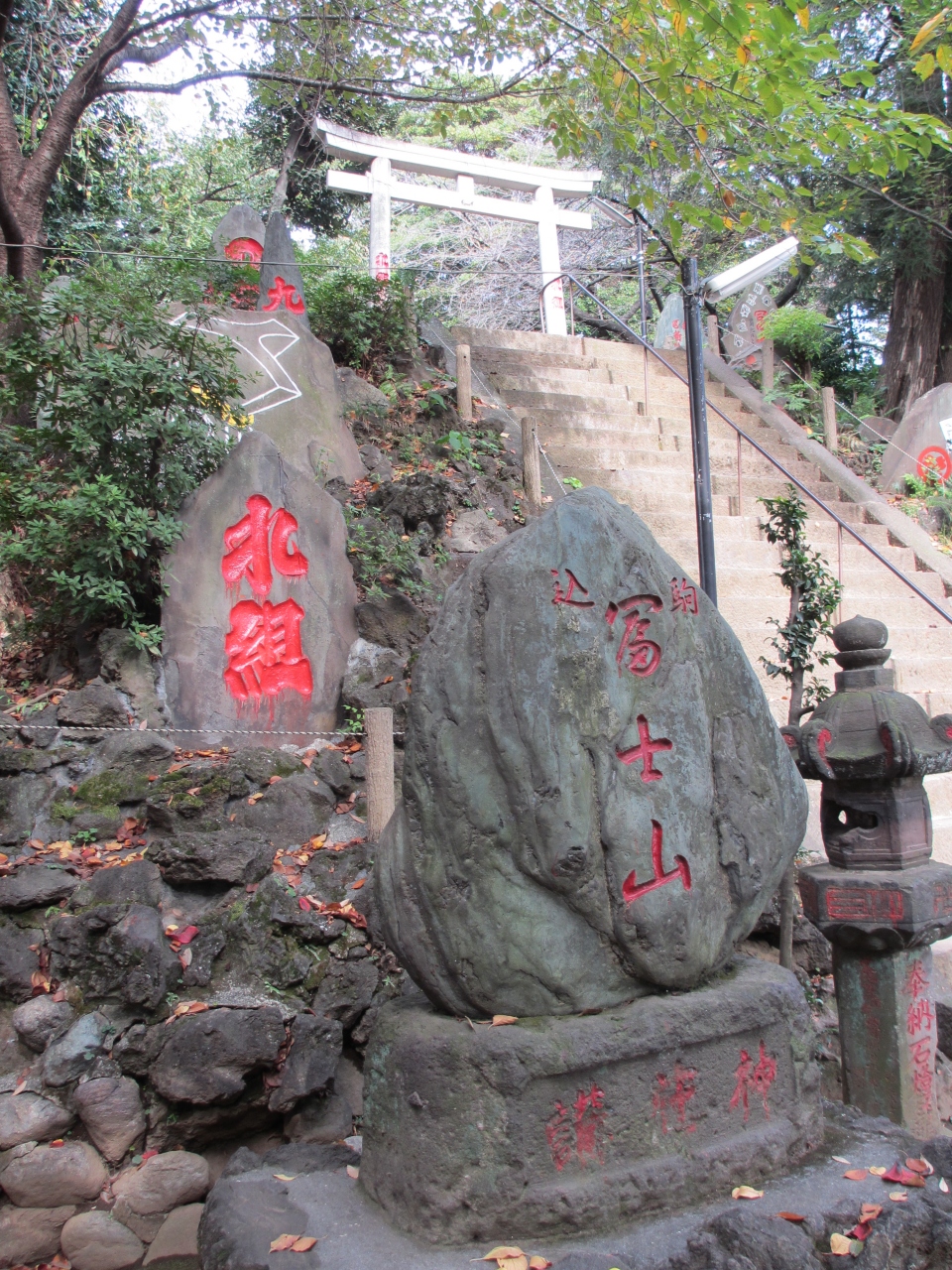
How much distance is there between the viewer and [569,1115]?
246cm

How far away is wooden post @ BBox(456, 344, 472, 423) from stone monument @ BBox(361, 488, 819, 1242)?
6.81 metres

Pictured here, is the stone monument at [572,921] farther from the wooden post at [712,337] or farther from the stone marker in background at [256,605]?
the wooden post at [712,337]

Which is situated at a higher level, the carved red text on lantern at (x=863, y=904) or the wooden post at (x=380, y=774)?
the wooden post at (x=380, y=774)

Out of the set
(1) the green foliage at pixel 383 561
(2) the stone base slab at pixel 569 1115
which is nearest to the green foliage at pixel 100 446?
(1) the green foliage at pixel 383 561

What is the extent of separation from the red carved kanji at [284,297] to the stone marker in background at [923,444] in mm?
7475

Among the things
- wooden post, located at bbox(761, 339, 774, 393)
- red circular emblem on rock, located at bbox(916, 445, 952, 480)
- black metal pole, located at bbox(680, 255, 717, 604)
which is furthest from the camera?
wooden post, located at bbox(761, 339, 774, 393)

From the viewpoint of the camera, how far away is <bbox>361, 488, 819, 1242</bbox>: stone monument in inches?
96.0

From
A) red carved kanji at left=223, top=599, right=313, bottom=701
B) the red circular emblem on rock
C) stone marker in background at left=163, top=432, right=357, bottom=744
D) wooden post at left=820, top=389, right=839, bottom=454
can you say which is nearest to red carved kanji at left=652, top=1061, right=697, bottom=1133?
stone marker in background at left=163, top=432, right=357, bottom=744

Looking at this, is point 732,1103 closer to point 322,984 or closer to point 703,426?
point 322,984

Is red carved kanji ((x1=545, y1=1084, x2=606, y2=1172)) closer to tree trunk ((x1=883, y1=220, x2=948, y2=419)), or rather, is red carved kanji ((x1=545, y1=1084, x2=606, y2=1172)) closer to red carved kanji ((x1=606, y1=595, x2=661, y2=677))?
red carved kanji ((x1=606, y1=595, x2=661, y2=677))

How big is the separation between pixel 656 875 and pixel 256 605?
3.93m

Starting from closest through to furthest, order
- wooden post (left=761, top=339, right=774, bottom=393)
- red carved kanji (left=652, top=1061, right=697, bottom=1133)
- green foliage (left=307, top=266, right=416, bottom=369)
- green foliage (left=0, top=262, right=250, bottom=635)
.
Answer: red carved kanji (left=652, top=1061, right=697, bottom=1133) < green foliage (left=0, top=262, right=250, bottom=635) < green foliage (left=307, top=266, right=416, bottom=369) < wooden post (left=761, top=339, right=774, bottom=393)

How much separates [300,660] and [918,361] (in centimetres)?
1178

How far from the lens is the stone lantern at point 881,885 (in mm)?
3652
